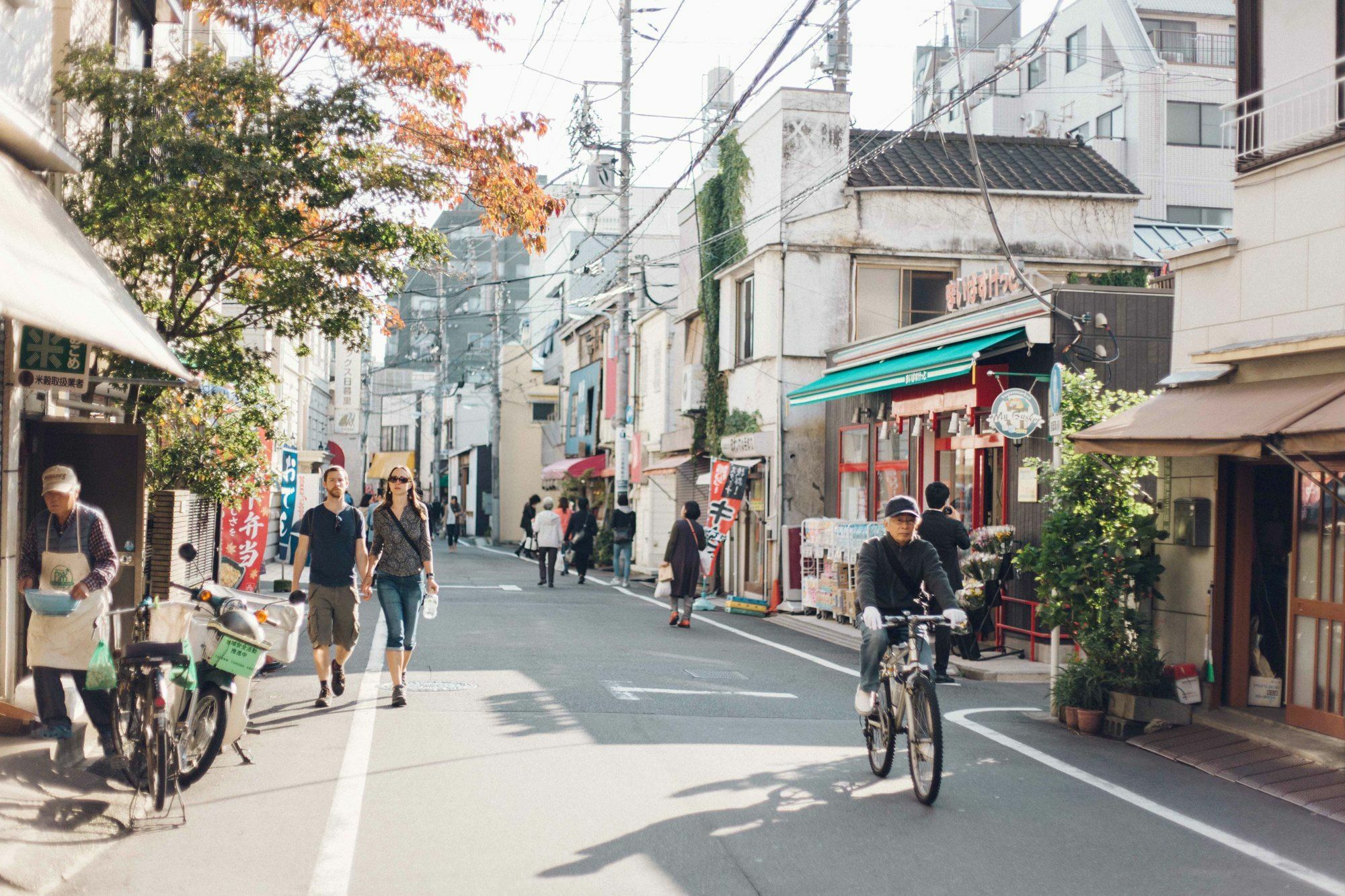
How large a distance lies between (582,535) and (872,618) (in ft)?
65.5

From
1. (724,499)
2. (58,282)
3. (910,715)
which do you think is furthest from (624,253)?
(910,715)

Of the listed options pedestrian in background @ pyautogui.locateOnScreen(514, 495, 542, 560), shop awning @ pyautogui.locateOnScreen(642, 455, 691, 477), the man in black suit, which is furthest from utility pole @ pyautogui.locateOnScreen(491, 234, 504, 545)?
the man in black suit

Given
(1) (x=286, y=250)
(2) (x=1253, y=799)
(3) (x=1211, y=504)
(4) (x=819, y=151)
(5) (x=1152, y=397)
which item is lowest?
(2) (x=1253, y=799)

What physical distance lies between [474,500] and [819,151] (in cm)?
3782

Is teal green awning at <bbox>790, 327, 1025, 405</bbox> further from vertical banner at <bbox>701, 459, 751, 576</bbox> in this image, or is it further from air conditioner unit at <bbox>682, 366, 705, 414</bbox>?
air conditioner unit at <bbox>682, 366, 705, 414</bbox>

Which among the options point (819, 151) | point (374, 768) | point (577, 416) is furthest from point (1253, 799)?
point (577, 416)

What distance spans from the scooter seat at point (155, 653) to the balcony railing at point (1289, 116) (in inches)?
336

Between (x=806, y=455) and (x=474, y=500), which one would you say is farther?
(x=474, y=500)

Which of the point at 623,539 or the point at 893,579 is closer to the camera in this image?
the point at 893,579

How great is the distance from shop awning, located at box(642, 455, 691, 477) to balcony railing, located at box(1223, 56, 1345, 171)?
66.7 feet

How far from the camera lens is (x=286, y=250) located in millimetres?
12258

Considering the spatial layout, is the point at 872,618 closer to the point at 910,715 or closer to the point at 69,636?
the point at 910,715

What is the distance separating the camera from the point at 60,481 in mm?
7727

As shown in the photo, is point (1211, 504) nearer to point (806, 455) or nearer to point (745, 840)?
point (745, 840)
